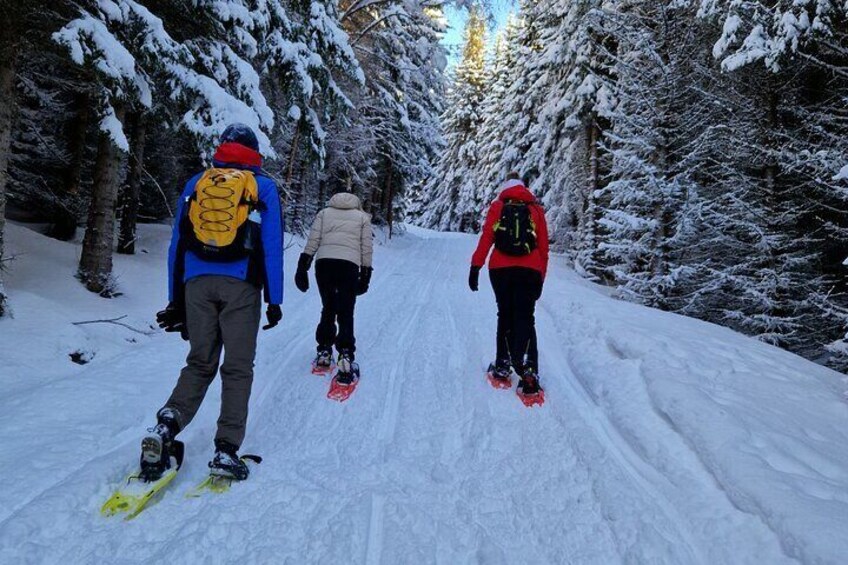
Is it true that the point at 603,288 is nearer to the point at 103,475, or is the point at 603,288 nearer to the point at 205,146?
the point at 205,146

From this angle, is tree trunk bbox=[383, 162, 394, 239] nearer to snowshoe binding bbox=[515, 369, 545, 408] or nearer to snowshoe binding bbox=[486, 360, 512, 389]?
snowshoe binding bbox=[486, 360, 512, 389]

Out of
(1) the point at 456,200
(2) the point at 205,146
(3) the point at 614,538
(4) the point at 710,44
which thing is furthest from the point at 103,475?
(1) the point at 456,200

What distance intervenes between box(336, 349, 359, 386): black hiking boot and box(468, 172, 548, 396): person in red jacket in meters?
1.53

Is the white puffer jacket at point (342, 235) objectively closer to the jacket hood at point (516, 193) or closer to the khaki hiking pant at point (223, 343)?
the jacket hood at point (516, 193)

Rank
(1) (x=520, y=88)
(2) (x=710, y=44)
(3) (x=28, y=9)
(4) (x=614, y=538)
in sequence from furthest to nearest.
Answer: (1) (x=520, y=88)
(2) (x=710, y=44)
(3) (x=28, y=9)
(4) (x=614, y=538)

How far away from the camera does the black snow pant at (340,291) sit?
523 centimetres

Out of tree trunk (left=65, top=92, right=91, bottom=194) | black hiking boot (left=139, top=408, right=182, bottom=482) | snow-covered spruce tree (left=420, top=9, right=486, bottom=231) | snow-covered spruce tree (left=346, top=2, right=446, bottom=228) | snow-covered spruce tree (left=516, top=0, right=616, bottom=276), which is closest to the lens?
black hiking boot (left=139, top=408, right=182, bottom=482)

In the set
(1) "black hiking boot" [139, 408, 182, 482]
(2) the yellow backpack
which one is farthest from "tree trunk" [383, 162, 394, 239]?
(1) "black hiking boot" [139, 408, 182, 482]

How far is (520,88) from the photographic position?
2628 cm

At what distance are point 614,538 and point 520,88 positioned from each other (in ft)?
87.6

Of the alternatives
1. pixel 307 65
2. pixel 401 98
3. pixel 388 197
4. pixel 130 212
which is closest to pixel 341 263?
pixel 307 65

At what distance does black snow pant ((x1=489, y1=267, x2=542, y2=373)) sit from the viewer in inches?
199

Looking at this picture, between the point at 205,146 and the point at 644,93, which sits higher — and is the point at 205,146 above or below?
below

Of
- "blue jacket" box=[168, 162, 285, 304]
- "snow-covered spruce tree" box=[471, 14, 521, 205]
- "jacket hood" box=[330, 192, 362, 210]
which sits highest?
"snow-covered spruce tree" box=[471, 14, 521, 205]
